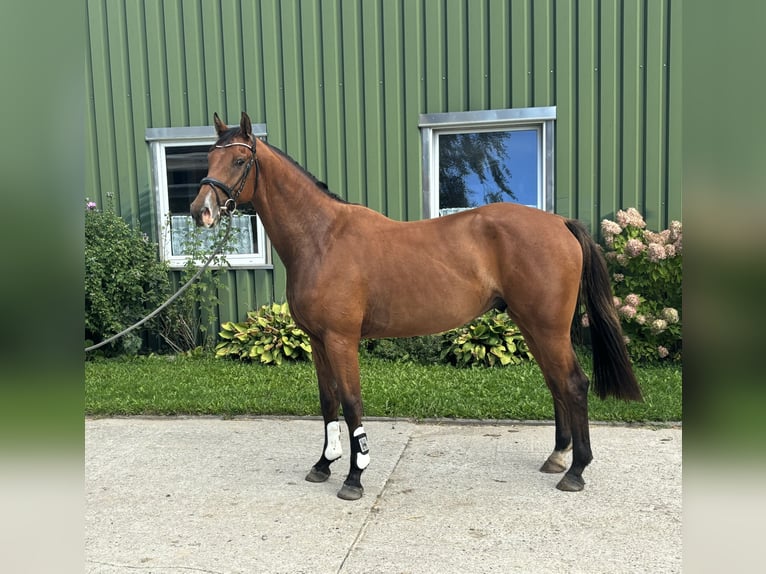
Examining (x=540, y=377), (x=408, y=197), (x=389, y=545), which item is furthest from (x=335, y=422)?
(x=408, y=197)

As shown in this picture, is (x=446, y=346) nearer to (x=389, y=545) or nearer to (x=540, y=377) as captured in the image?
(x=540, y=377)

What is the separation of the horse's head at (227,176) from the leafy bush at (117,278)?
13.3ft

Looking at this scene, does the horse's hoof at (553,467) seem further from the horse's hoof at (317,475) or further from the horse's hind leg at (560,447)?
the horse's hoof at (317,475)

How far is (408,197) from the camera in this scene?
6.48 meters

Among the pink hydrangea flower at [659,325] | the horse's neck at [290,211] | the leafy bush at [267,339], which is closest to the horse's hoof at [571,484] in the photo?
the horse's neck at [290,211]

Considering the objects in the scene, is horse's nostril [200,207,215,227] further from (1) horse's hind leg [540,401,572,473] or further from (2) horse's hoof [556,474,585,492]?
(2) horse's hoof [556,474,585,492]

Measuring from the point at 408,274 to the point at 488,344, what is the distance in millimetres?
2896

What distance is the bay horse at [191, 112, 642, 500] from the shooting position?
10.1 ft

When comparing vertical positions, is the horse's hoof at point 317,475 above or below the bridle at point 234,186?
below

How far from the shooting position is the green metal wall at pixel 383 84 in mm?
5969

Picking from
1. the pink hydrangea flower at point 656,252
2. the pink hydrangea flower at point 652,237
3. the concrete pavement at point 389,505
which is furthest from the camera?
the pink hydrangea flower at point 652,237

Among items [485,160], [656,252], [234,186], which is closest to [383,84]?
[485,160]

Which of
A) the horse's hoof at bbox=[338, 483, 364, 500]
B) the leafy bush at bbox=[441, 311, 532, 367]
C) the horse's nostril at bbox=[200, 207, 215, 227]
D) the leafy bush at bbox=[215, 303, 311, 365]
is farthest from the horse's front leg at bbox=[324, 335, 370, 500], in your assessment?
the leafy bush at bbox=[215, 303, 311, 365]
